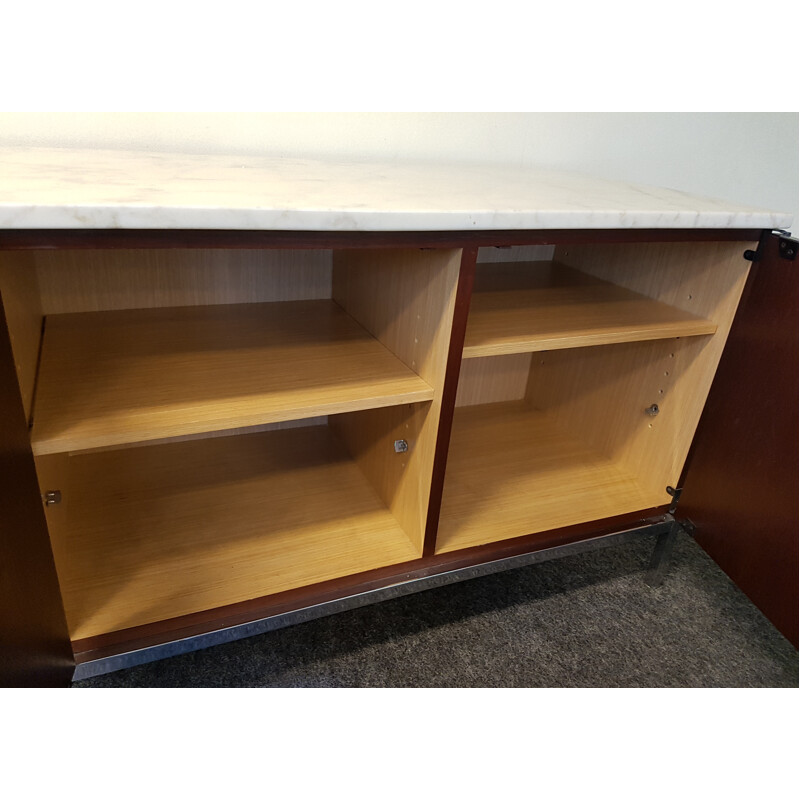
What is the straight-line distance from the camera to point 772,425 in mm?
861

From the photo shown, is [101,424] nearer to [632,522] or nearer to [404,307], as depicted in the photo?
[404,307]

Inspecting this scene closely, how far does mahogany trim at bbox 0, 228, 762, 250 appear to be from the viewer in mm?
554

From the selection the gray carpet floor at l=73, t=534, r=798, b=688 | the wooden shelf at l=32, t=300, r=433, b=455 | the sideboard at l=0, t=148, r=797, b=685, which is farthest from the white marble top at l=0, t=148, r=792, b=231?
the gray carpet floor at l=73, t=534, r=798, b=688

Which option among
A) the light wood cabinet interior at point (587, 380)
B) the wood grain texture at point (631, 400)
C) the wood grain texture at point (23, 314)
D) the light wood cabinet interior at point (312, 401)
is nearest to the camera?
the wood grain texture at point (23, 314)

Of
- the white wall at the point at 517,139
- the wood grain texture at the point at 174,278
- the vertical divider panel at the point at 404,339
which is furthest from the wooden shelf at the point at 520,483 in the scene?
the white wall at the point at 517,139

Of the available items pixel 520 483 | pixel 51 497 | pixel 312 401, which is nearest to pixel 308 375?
pixel 312 401

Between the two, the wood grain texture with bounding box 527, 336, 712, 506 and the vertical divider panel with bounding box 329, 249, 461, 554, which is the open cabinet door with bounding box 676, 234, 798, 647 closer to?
the wood grain texture with bounding box 527, 336, 712, 506

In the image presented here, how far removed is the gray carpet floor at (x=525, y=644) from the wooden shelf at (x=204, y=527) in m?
0.21

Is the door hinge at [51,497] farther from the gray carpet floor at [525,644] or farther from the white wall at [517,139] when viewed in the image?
the white wall at [517,139]

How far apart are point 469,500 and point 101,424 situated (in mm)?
628

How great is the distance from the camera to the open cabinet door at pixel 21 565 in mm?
561

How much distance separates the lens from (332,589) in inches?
34.2

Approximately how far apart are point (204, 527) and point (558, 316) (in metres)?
0.66

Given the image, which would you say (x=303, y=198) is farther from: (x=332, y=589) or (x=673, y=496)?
(x=673, y=496)
